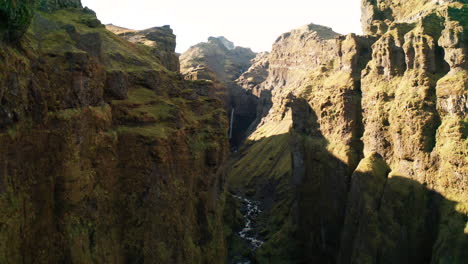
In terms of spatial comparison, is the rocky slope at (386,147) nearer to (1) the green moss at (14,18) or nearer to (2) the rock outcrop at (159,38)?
(1) the green moss at (14,18)

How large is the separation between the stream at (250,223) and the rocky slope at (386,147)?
10.2 metres

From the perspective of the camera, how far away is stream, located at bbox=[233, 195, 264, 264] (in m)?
112

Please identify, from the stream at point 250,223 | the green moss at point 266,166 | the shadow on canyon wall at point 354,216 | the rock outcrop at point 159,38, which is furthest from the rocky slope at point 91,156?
the green moss at point 266,166

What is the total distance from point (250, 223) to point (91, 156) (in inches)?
3557

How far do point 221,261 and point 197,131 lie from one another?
83.9 feet

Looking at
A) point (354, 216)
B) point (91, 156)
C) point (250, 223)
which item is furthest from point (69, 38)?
point (250, 223)

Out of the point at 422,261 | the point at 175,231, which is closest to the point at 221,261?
the point at 175,231

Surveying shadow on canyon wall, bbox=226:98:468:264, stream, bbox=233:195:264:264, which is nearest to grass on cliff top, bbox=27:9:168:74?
shadow on canyon wall, bbox=226:98:468:264

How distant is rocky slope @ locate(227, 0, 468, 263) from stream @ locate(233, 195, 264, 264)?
10.2 m

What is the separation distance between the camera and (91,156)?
48.5 m

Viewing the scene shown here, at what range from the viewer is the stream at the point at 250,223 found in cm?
11238

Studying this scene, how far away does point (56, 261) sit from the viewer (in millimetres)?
41094

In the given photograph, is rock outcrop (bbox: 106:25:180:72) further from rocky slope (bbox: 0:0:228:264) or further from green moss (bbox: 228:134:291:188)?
rocky slope (bbox: 0:0:228:264)

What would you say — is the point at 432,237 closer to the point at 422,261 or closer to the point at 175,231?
the point at 422,261
